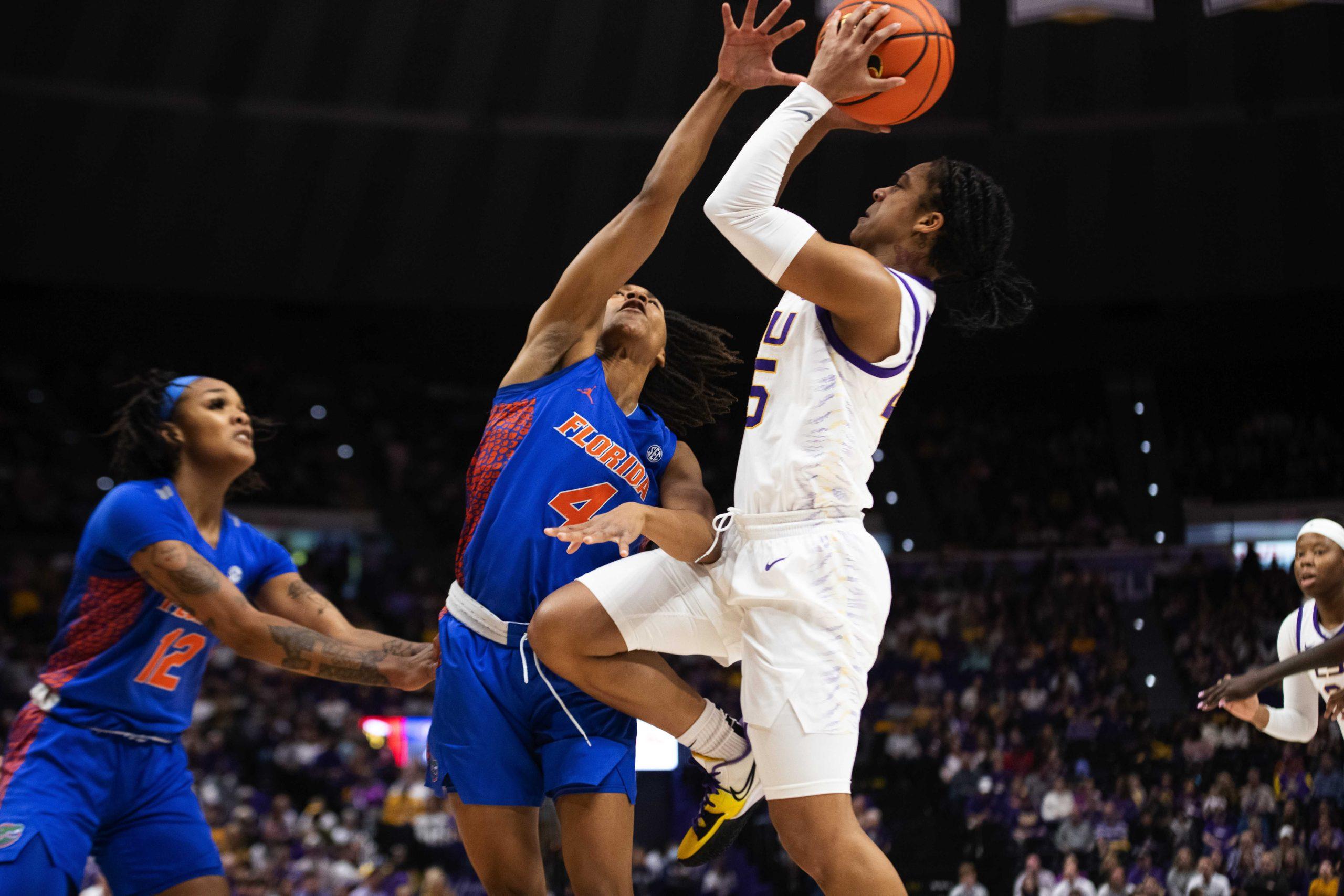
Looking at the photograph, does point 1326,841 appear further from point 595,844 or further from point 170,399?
point 170,399

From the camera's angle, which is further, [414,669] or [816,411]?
[414,669]

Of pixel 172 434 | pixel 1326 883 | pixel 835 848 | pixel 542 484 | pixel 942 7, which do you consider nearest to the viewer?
pixel 835 848

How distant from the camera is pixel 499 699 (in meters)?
3.65

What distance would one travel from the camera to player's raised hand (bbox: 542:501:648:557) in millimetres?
3137

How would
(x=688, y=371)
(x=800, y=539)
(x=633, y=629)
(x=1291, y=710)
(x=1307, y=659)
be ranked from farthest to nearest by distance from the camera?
(x=1291, y=710)
(x=1307, y=659)
(x=688, y=371)
(x=633, y=629)
(x=800, y=539)

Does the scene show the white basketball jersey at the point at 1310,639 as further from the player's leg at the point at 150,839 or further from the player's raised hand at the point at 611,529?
the player's leg at the point at 150,839

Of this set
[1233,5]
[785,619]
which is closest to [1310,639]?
[785,619]

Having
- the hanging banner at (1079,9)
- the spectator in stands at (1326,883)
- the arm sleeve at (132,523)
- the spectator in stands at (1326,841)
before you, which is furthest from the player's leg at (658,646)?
the hanging banner at (1079,9)

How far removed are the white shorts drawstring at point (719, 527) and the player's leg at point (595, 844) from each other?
2.52ft

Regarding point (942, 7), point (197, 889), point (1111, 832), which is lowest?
point (1111, 832)

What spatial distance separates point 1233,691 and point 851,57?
3.65 meters

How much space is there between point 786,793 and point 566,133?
15551mm

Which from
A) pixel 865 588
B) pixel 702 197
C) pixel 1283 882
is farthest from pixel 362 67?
pixel 865 588

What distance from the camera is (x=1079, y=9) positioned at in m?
11.4
